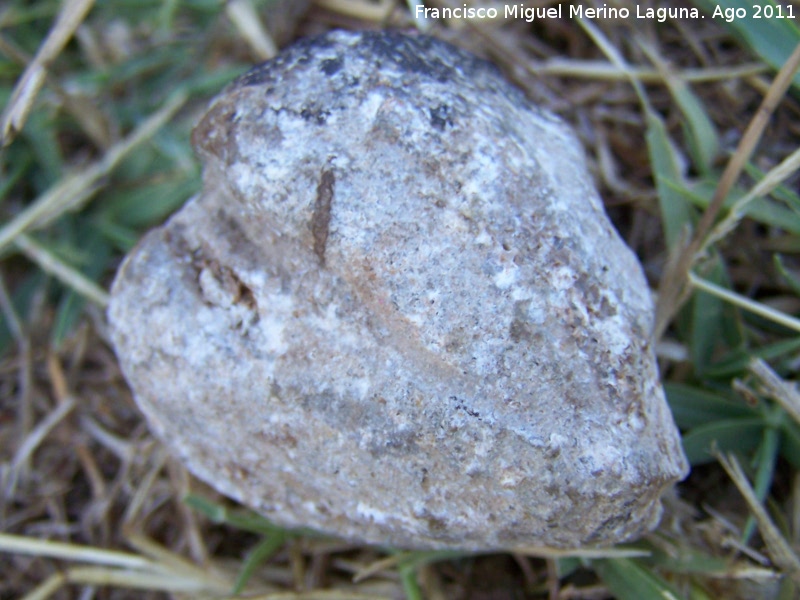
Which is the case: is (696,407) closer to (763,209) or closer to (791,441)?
(791,441)

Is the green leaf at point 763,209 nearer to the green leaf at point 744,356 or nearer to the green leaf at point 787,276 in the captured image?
the green leaf at point 787,276

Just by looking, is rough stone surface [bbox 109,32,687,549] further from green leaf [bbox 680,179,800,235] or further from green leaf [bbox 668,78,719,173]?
green leaf [bbox 668,78,719,173]

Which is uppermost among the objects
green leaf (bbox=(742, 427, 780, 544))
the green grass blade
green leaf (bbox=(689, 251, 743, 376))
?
the green grass blade

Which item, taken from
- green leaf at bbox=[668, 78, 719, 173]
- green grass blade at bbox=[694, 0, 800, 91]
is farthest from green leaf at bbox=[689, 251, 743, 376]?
green grass blade at bbox=[694, 0, 800, 91]

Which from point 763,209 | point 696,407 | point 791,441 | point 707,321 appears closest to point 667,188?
point 763,209

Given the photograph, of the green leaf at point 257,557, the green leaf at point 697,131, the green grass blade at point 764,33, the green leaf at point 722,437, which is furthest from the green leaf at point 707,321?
the green leaf at point 257,557

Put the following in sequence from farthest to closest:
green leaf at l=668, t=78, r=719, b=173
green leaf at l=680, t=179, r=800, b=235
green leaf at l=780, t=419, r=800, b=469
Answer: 1. green leaf at l=668, t=78, r=719, b=173
2. green leaf at l=680, t=179, r=800, b=235
3. green leaf at l=780, t=419, r=800, b=469
